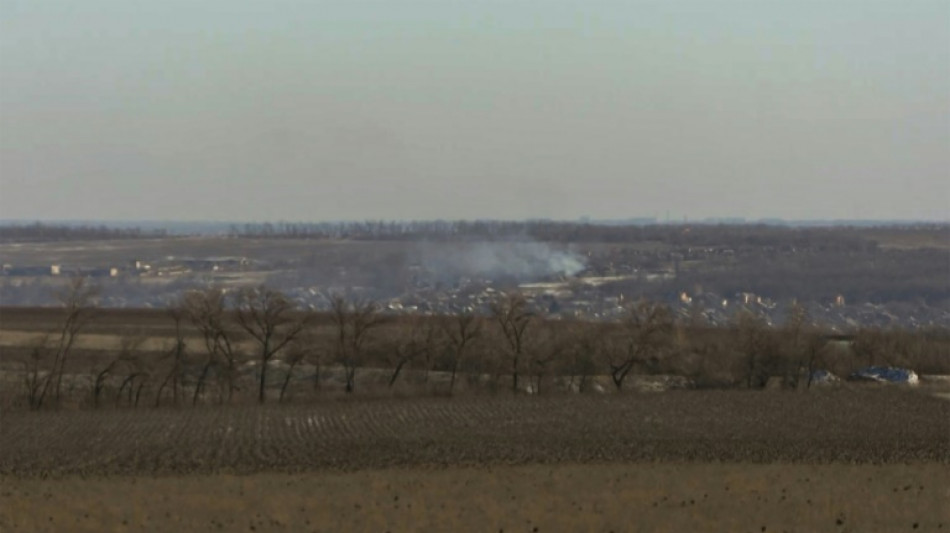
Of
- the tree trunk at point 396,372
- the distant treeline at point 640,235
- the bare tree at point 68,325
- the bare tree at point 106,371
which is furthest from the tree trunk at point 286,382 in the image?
the distant treeline at point 640,235

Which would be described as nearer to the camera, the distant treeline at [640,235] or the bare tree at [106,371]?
the bare tree at [106,371]

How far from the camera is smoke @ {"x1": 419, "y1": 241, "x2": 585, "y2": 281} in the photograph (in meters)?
97.4

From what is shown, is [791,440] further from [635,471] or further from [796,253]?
[796,253]

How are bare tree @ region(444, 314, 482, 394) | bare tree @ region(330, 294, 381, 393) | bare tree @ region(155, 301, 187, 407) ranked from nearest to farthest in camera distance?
bare tree @ region(155, 301, 187, 407) → bare tree @ region(330, 294, 381, 393) → bare tree @ region(444, 314, 482, 394)

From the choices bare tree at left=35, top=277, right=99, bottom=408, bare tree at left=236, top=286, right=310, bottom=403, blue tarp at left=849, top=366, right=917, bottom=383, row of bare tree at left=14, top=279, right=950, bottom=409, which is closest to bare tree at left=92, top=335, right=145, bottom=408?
row of bare tree at left=14, top=279, right=950, bottom=409

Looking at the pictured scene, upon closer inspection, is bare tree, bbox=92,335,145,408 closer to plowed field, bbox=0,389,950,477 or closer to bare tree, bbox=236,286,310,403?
plowed field, bbox=0,389,950,477

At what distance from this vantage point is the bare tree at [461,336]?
4781cm

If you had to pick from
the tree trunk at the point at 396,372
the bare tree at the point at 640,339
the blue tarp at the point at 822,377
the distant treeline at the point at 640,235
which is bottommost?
the blue tarp at the point at 822,377

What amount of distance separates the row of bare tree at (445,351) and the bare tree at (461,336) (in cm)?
6

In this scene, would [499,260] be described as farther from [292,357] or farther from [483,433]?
[483,433]

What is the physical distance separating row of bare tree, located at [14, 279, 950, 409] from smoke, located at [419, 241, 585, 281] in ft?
141

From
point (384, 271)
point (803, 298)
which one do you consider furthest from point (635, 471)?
point (384, 271)

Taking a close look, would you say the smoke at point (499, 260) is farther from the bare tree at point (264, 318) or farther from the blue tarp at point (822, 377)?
the blue tarp at point (822, 377)

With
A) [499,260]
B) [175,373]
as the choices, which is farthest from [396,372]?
[499,260]
